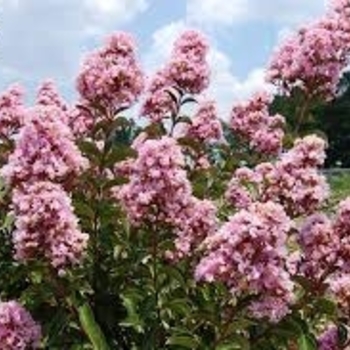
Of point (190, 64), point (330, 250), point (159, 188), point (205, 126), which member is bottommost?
point (330, 250)

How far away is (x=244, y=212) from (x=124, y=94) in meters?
1.73

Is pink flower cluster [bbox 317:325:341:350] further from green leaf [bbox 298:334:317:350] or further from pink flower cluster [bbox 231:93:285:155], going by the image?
pink flower cluster [bbox 231:93:285:155]

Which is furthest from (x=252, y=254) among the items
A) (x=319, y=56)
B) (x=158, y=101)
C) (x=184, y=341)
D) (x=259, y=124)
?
(x=259, y=124)

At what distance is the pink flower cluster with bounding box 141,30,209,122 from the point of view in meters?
6.63

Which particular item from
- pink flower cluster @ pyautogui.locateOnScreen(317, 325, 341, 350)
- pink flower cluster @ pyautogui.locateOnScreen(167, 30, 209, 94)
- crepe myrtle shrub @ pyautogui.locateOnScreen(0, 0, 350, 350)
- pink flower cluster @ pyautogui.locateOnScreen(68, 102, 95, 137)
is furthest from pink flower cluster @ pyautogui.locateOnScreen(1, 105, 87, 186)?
pink flower cluster @ pyautogui.locateOnScreen(68, 102, 95, 137)

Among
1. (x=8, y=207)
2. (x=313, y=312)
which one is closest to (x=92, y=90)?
(x=8, y=207)

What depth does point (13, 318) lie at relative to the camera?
476 centimetres


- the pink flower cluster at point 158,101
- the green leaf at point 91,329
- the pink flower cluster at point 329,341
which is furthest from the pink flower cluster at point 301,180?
the pink flower cluster at point 158,101

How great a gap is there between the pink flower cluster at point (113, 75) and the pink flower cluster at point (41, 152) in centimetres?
103

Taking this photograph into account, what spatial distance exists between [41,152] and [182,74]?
202 cm

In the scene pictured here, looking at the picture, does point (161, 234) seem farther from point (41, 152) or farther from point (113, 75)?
point (113, 75)

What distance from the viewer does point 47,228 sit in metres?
4.47

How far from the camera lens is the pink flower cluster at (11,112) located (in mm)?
7165

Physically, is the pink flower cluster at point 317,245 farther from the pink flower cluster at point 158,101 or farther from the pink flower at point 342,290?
the pink flower cluster at point 158,101
